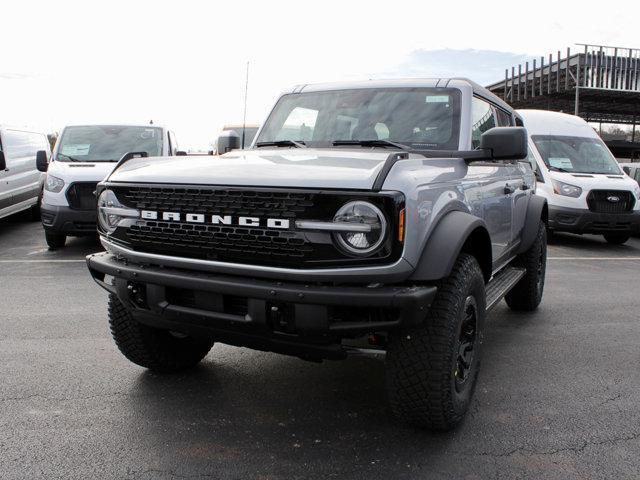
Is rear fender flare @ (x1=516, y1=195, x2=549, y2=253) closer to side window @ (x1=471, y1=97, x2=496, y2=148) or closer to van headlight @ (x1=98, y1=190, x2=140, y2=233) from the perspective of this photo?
side window @ (x1=471, y1=97, x2=496, y2=148)

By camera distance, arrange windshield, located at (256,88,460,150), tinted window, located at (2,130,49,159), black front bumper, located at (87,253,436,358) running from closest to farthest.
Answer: black front bumper, located at (87,253,436,358) < windshield, located at (256,88,460,150) < tinted window, located at (2,130,49,159)

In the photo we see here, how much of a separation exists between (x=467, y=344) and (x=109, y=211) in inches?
80.5

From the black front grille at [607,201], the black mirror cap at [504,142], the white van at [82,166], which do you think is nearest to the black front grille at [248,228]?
the black mirror cap at [504,142]

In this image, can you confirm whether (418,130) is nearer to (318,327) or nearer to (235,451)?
(318,327)

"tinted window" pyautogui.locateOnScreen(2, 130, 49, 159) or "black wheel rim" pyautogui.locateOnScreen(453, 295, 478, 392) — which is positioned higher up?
"tinted window" pyautogui.locateOnScreen(2, 130, 49, 159)

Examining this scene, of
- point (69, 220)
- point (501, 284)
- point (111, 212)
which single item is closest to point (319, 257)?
point (111, 212)

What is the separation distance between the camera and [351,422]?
328 centimetres

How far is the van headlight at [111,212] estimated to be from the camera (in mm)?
3188

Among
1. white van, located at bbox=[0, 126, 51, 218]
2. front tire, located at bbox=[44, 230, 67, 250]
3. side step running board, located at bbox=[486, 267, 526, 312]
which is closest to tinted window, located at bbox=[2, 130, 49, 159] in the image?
white van, located at bbox=[0, 126, 51, 218]

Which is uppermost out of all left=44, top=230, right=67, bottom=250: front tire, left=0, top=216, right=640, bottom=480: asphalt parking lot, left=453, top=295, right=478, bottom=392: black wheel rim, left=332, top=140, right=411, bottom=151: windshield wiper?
left=332, top=140, right=411, bottom=151: windshield wiper

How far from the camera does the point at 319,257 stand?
8.91ft

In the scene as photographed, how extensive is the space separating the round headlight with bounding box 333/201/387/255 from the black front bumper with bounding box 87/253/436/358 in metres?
0.18

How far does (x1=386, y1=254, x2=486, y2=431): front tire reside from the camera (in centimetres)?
283

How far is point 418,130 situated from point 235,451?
2.24 m
